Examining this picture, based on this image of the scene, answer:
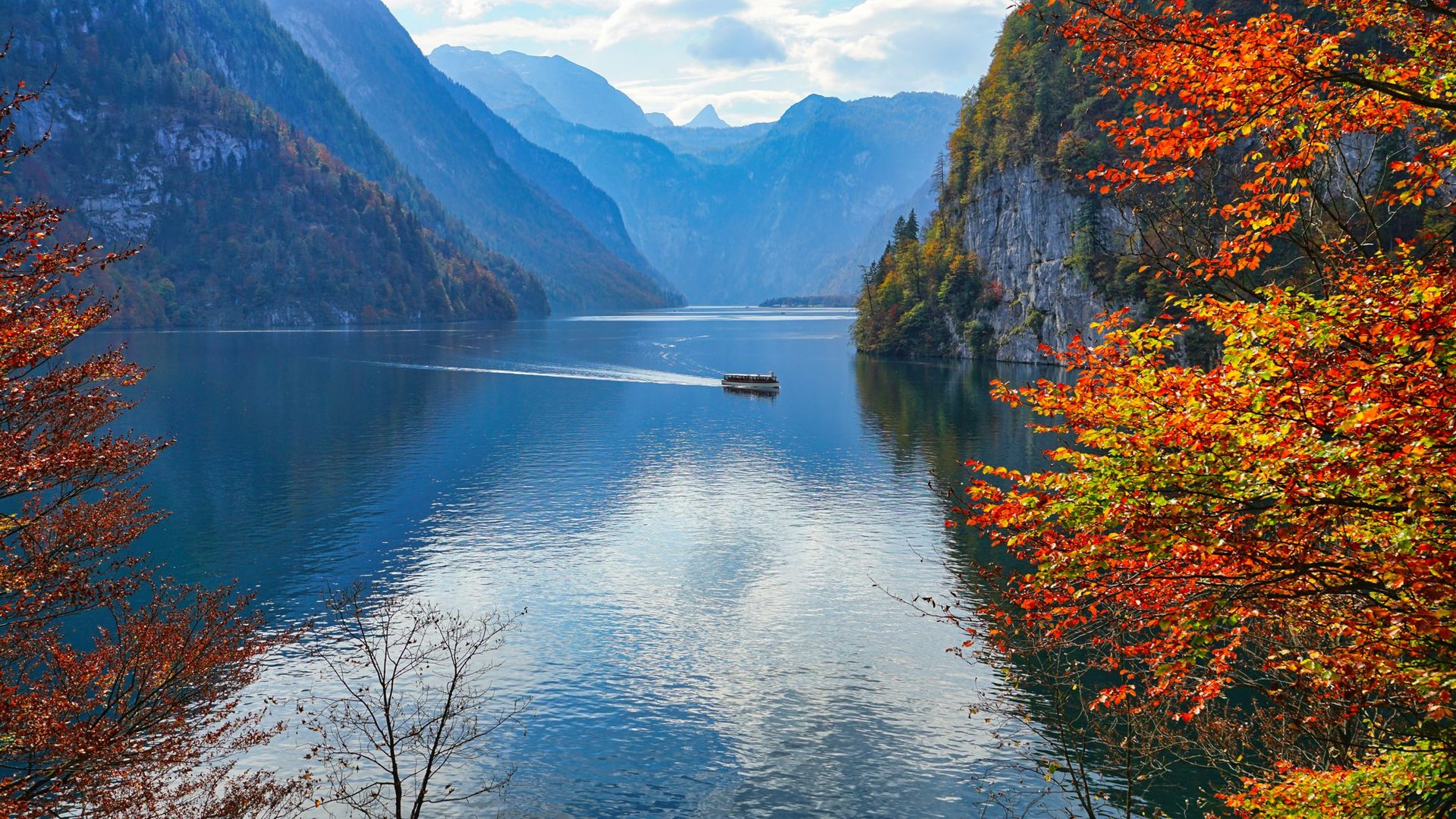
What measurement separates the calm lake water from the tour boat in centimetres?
1100

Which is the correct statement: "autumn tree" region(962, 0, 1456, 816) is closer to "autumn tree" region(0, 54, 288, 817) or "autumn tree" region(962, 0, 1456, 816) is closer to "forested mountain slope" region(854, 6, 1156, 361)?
"autumn tree" region(0, 54, 288, 817)

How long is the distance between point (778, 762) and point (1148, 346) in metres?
20.7

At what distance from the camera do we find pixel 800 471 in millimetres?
79688

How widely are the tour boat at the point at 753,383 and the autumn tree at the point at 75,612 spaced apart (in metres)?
101

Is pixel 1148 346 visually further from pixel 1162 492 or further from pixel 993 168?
pixel 993 168

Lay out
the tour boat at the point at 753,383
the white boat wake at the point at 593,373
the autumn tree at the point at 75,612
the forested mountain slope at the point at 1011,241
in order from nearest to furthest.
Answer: the autumn tree at the point at 75,612 < the tour boat at the point at 753,383 < the forested mountain slope at the point at 1011,241 < the white boat wake at the point at 593,373

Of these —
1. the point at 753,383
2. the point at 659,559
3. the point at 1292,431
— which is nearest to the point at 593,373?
the point at 753,383

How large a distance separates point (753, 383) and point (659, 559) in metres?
80.4

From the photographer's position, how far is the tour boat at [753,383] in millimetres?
132000

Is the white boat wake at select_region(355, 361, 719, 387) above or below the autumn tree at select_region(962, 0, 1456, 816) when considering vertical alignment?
below

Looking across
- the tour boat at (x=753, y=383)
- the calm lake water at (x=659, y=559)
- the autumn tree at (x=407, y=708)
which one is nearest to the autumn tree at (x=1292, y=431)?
the calm lake water at (x=659, y=559)

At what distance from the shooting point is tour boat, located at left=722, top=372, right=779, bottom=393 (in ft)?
433

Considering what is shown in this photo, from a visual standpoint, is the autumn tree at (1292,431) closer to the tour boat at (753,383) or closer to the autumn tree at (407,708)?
the autumn tree at (407,708)

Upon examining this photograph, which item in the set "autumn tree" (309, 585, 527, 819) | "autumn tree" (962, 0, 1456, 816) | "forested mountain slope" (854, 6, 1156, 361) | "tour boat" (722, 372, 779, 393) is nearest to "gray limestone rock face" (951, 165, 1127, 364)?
"forested mountain slope" (854, 6, 1156, 361)
